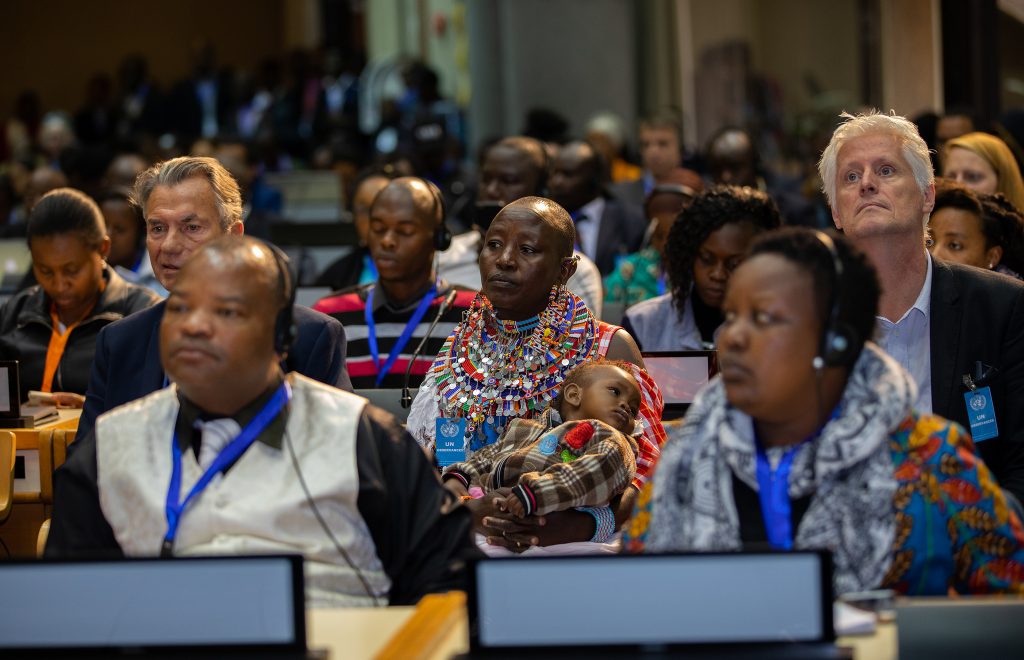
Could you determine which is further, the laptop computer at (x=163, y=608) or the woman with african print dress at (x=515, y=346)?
the woman with african print dress at (x=515, y=346)

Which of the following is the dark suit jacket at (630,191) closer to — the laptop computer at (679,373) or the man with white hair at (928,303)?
the laptop computer at (679,373)

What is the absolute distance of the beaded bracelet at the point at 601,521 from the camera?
3609mm

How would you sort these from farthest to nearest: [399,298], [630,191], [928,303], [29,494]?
1. [630,191]
2. [399,298]
3. [29,494]
4. [928,303]

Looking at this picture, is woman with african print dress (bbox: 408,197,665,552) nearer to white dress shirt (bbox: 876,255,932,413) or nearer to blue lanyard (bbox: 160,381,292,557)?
white dress shirt (bbox: 876,255,932,413)

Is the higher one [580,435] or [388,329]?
[388,329]

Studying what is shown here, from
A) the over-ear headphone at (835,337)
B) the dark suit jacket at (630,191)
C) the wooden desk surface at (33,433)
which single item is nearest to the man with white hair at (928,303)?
the over-ear headphone at (835,337)

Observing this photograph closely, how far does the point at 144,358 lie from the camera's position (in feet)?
12.0

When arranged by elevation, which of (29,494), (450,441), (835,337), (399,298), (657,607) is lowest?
(29,494)

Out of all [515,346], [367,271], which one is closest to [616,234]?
[367,271]

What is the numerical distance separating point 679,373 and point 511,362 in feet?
2.09

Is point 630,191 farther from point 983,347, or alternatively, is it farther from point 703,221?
point 983,347

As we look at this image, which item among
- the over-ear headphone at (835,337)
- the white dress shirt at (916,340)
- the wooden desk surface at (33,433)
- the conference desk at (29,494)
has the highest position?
the over-ear headphone at (835,337)

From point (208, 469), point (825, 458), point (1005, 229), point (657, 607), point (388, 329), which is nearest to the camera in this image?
point (657, 607)

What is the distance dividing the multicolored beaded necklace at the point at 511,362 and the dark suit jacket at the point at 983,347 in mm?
1021
